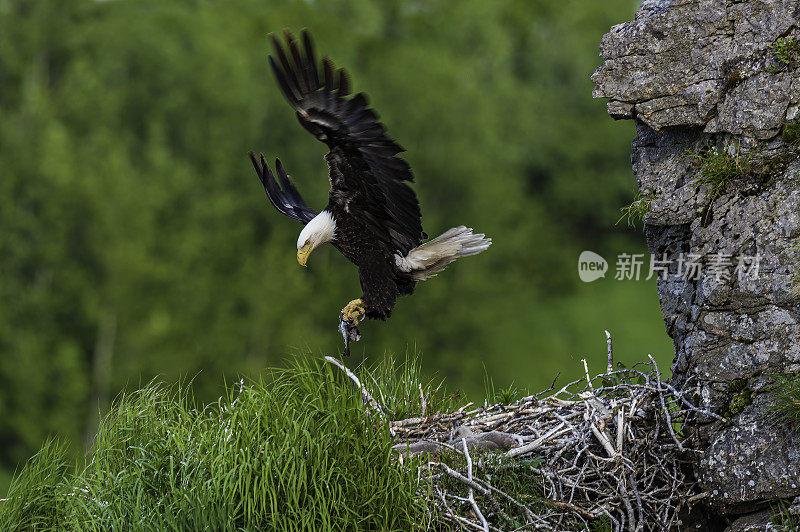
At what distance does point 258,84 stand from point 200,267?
5.47 m

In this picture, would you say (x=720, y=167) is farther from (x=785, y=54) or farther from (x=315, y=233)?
(x=315, y=233)

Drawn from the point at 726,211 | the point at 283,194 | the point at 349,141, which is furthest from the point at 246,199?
the point at 726,211

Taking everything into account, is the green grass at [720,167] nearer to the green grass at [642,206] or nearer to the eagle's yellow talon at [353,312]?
the green grass at [642,206]

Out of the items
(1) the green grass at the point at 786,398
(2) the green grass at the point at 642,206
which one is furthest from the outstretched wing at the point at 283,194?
(1) the green grass at the point at 786,398

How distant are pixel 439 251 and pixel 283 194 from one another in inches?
51.2

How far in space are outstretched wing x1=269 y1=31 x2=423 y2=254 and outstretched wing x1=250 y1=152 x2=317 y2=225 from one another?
90 centimetres

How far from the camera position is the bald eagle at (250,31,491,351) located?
4.83 meters

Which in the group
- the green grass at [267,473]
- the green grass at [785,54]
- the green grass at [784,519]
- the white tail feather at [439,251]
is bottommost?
the green grass at [784,519]

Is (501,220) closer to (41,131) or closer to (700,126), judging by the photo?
(41,131)

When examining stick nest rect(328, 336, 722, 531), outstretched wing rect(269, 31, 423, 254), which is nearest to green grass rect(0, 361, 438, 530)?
stick nest rect(328, 336, 722, 531)

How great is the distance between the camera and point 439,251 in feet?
19.2

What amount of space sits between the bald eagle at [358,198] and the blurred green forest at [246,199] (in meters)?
8.56

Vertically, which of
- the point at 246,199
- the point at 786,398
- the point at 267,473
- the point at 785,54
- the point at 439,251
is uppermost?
the point at 785,54

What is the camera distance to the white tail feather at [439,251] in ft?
19.1
